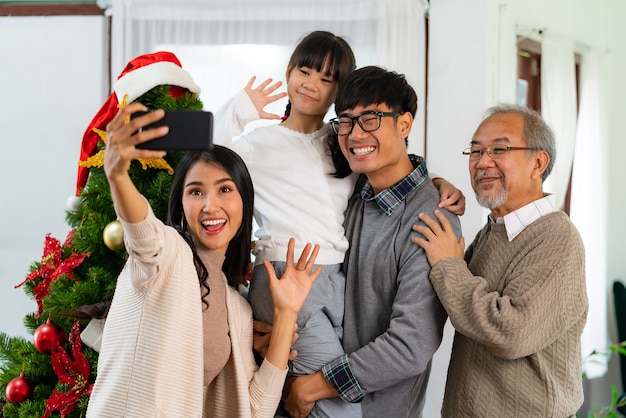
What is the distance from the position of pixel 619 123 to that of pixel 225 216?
390 cm

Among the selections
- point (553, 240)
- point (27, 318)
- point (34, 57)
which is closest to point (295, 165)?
point (553, 240)

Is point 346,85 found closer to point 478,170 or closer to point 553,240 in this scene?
point 478,170

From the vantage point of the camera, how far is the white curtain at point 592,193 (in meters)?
4.46

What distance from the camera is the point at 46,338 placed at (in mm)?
1957

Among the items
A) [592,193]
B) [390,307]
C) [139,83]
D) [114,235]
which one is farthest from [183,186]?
[592,193]

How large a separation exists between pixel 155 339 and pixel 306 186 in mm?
687

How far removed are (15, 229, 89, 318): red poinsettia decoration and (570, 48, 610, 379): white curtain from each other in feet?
11.0

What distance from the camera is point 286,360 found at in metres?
1.74

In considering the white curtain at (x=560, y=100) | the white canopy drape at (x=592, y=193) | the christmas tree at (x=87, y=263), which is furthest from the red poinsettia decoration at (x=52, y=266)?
the white canopy drape at (x=592, y=193)

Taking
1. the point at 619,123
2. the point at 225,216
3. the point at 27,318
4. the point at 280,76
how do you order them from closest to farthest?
1. the point at 225,216
2. the point at 27,318
3. the point at 280,76
4. the point at 619,123

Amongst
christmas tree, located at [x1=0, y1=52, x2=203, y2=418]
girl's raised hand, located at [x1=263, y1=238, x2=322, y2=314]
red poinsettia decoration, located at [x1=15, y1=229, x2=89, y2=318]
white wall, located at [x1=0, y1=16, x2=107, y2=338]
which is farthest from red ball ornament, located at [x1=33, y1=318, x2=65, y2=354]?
white wall, located at [x1=0, y1=16, x2=107, y2=338]

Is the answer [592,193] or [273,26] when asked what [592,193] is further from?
[273,26]

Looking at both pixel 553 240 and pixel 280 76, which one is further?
pixel 280 76

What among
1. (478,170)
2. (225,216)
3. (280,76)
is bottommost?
(225,216)
